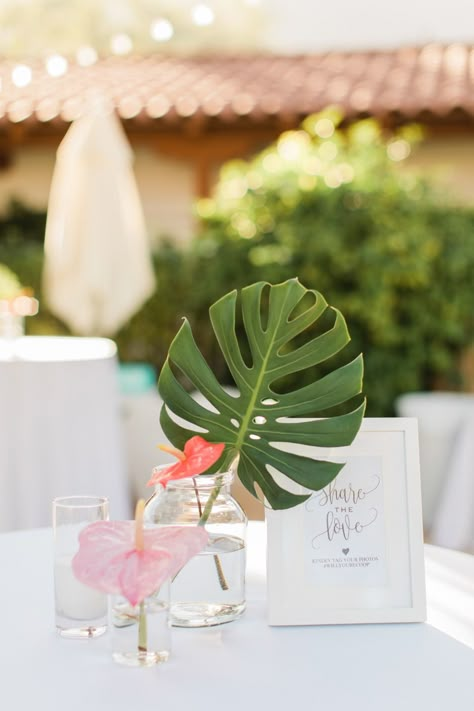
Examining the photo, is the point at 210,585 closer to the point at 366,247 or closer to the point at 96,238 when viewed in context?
the point at 96,238

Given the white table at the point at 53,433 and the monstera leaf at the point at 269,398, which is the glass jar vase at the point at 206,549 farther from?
the white table at the point at 53,433

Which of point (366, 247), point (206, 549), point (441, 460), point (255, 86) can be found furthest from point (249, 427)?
point (255, 86)

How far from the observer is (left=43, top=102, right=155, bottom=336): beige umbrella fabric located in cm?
550

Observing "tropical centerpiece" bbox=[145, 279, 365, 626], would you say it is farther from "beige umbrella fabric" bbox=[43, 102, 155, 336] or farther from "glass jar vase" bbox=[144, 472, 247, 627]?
"beige umbrella fabric" bbox=[43, 102, 155, 336]

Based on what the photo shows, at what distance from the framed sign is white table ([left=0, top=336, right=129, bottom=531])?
239 centimetres

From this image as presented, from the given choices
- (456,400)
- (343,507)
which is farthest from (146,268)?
(343,507)

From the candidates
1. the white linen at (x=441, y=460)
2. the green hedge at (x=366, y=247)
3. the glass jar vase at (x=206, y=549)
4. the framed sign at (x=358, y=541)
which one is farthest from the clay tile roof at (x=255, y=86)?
the glass jar vase at (x=206, y=549)

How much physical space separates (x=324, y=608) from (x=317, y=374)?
506 cm

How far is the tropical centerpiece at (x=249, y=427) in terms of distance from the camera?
113 centimetres

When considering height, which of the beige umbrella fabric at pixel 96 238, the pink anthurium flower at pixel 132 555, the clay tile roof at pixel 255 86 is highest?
the clay tile roof at pixel 255 86

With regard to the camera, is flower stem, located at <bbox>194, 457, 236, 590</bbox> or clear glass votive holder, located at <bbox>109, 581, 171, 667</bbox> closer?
clear glass votive holder, located at <bbox>109, 581, 171, 667</bbox>

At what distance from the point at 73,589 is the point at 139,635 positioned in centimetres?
13

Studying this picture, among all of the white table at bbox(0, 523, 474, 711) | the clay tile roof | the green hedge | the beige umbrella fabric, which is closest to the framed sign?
the white table at bbox(0, 523, 474, 711)

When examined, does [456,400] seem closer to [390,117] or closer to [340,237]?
[340,237]
